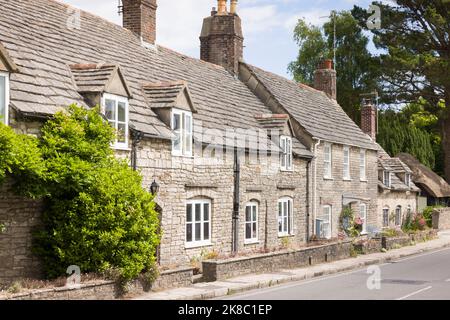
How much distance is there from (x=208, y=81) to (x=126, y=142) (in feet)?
31.7

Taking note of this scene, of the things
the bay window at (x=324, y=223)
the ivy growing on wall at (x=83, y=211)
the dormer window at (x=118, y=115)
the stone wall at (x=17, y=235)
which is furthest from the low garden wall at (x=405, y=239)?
the stone wall at (x=17, y=235)

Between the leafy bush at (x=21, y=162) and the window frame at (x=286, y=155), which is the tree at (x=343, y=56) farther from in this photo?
the leafy bush at (x=21, y=162)

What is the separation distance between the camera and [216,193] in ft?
72.1

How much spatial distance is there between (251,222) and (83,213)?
10.3 m

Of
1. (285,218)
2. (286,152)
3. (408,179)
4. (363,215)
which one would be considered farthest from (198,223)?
(408,179)

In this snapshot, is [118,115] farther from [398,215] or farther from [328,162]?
[398,215]

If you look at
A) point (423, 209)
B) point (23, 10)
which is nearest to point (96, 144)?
point (23, 10)

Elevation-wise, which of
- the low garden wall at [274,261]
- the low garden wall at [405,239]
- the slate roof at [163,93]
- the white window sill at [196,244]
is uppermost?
the slate roof at [163,93]

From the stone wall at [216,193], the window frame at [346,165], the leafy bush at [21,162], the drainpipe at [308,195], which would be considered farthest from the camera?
the window frame at [346,165]

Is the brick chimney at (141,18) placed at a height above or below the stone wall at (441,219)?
above

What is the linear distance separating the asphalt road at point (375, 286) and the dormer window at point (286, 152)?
18.1 feet

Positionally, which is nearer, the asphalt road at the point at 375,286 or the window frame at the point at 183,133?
the asphalt road at the point at 375,286

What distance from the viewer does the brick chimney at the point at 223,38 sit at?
30.3 metres

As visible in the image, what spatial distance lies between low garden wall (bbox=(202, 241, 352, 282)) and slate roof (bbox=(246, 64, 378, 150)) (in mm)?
5982
